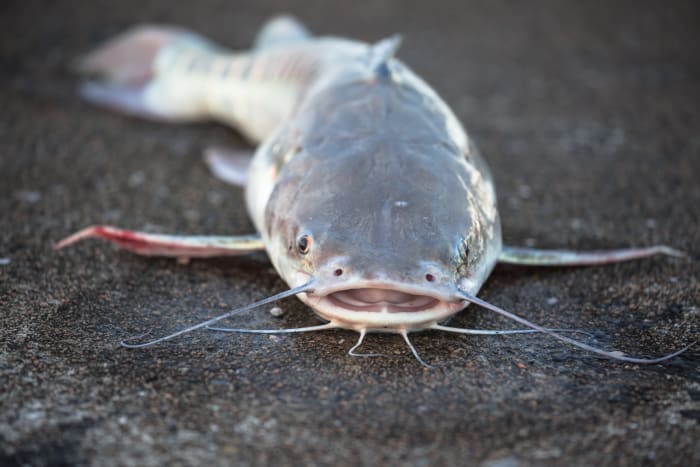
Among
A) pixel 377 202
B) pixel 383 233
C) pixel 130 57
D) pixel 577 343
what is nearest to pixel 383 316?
pixel 383 233

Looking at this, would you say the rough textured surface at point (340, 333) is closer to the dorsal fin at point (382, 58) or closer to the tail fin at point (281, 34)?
the tail fin at point (281, 34)

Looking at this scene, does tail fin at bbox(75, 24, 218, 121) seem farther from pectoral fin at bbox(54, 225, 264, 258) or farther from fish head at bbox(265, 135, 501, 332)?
fish head at bbox(265, 135, 501, 332)

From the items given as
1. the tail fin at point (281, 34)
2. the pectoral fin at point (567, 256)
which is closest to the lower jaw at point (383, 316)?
the pectoral fin at point (567, 256)

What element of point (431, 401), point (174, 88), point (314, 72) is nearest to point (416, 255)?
point (431, 401)

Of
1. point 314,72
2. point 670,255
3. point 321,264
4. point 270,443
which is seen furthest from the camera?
point 314,72

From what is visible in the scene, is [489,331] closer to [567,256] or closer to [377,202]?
[377,202]

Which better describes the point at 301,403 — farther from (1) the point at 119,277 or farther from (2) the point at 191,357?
(1) the point at 119,277

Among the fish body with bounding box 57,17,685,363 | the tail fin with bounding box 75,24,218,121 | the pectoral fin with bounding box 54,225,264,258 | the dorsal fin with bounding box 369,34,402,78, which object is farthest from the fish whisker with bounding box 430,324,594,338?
the tail fin with bounding box 75,24,218,121
